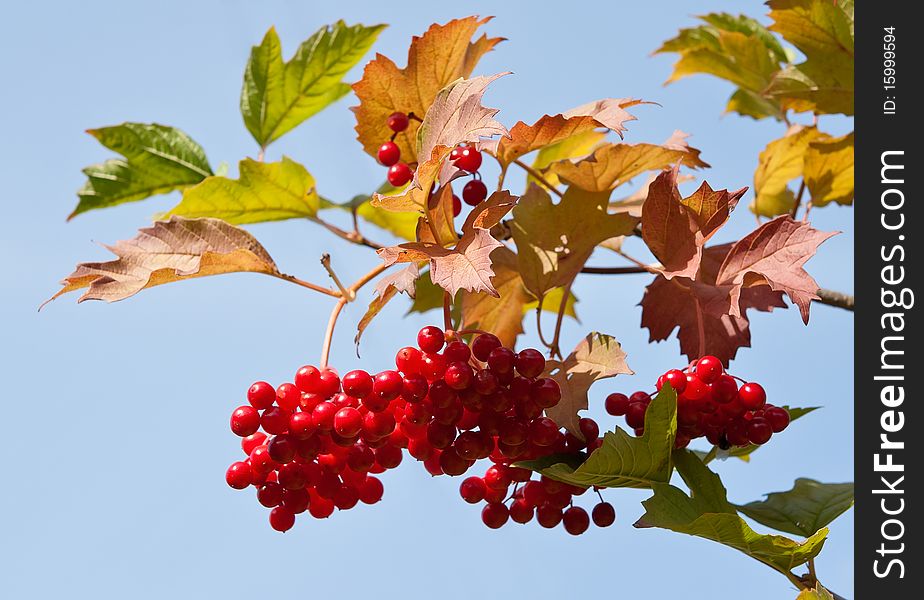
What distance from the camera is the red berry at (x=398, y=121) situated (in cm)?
146

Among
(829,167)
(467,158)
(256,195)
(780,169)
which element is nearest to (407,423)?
(467,158)

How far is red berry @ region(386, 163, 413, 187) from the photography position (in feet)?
4.76

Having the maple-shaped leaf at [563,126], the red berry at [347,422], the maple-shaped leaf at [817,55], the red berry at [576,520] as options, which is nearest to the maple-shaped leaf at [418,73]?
the maple-shaped leaf at [563,126]

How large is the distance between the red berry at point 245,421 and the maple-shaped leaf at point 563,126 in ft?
1.60

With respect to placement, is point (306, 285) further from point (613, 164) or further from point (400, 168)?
point (613, 164)

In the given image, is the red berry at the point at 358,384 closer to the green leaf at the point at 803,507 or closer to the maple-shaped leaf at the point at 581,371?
the maple-shaped leaf at the point at 581,371

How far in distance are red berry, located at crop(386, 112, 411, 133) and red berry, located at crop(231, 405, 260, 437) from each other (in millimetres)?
500

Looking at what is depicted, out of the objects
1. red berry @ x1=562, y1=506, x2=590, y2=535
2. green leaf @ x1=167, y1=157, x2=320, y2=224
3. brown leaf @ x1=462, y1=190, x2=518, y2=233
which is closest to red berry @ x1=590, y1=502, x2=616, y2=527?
red berry @ x1=562, y1=506, x2=590, y2=535

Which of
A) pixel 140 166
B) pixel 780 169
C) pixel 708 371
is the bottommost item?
pixel 708 371

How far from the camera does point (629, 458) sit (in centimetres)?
116

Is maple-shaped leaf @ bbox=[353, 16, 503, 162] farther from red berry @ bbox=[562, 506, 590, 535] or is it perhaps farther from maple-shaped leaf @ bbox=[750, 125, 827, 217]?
maple-shaped leaf @ bbox=[750, 125, 827, 217]

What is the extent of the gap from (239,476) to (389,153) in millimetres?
548

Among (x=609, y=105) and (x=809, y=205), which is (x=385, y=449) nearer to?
(x=609, y=105)
